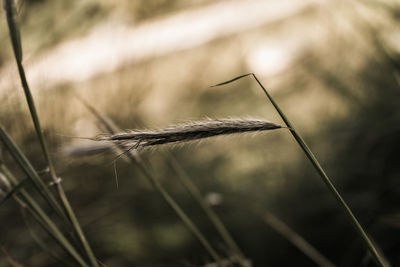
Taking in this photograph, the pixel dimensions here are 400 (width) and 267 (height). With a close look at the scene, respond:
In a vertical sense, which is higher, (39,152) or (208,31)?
(208,31)

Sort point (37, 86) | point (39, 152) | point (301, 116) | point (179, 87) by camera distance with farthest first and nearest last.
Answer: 1. point (179, 87)
2. point (301, 116)
3. point (39, 152)
4. point (37, 86)

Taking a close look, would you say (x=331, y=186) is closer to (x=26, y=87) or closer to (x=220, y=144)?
(x=26, y=87)

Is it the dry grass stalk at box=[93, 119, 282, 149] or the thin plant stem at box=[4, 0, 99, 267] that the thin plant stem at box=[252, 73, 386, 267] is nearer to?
the dry grass stalk at box=[93, 119, 282, 149]

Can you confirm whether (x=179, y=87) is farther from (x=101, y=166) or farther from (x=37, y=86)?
(x=37, y=86)

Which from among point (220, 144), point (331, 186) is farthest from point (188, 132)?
point (220, 144)

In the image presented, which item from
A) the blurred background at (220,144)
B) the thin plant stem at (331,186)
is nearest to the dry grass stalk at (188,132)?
the thin plant stem at (331,186)

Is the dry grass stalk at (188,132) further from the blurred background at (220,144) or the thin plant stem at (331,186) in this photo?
the blurred background at (220,144)

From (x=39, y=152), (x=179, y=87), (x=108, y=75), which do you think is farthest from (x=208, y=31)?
(x=39, y=152)
